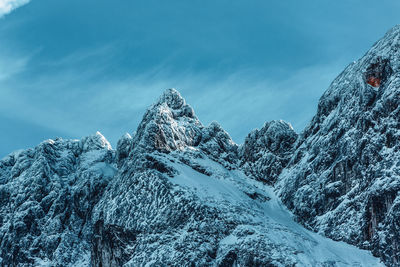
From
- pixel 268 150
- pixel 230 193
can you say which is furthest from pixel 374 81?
pixel 268 150

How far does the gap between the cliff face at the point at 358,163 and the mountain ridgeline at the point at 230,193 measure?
22 centimetres

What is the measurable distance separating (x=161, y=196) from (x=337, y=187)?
31.4 m

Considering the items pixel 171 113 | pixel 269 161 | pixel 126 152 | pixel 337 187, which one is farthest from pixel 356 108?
pixel 126 152

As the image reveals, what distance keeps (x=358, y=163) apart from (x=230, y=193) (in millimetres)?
26363

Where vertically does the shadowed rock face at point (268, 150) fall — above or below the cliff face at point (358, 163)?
above

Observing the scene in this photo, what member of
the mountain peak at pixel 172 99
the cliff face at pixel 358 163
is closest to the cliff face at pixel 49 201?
the mountain peak at pixel 172 99

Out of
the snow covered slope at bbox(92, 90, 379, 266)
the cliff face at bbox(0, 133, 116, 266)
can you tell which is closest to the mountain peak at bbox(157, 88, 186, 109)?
the snow covered slope at bbox(92, 90, 379, 266)

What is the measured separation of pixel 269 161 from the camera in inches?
4943

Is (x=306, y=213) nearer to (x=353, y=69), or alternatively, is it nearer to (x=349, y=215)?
(x=349, y=215)

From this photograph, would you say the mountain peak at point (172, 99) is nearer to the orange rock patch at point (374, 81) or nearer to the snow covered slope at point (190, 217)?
the snow covered slope at point (190, 217)

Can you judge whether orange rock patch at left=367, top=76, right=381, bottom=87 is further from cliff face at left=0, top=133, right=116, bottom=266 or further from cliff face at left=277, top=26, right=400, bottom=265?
cliff face at left=0, top=133, right=116, bottom=266

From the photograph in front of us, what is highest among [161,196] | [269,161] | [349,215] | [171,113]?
[171,113]

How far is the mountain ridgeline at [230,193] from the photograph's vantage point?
8444 cm

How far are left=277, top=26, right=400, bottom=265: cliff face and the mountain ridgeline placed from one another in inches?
8.7
